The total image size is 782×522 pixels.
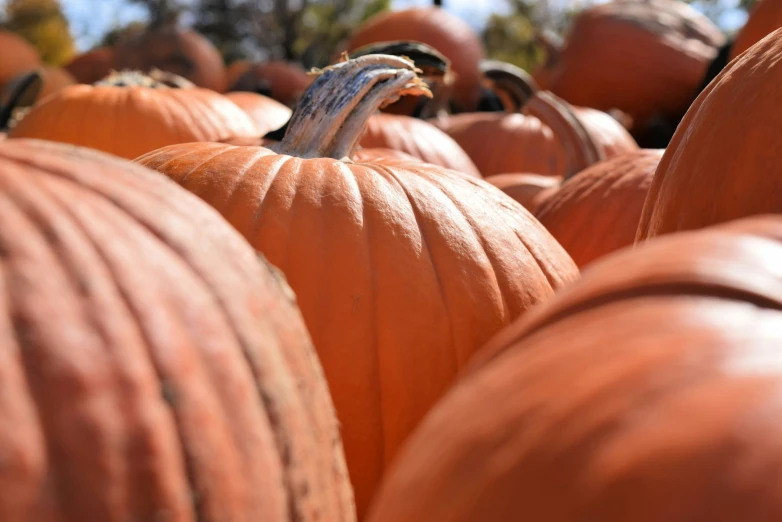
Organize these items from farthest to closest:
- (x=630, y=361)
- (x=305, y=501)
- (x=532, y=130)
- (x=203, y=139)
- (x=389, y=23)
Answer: (x=389, y=23)
(x=532, y=130)
(x=203, y=139)
(x=305, y=501)
(x=630, y=361)

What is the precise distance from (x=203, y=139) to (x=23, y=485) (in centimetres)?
244

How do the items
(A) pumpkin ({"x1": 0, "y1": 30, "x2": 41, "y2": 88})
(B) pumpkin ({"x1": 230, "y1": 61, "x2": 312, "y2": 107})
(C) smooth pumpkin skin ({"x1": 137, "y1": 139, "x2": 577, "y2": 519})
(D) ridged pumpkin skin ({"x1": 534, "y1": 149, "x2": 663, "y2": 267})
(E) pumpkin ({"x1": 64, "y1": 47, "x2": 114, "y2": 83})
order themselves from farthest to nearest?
1. (E) pumpkin ({"x1": 64, "y1": 47, "x2": 114, "y2": 83})
2. (A) pumpkin ({"x1": 0, "y1": 30, "x2": 41, "y2": 88})
3. (B) pumpkin ({"x1": 230, "y1": 61, "x2": 312, "y2": 107})
4. (D) ridged pumpkin skin ({"x1": 534, "y1": 149, "x2": 663, "y2": 267})
5. (C) smooth pumpkin skin ({"x1": 137, "y1": 139, "x2": 577, "y2": 519})

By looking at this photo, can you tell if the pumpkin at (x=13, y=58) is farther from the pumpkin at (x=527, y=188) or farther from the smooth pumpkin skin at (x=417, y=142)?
the pumpkin at (x=527, y=188)

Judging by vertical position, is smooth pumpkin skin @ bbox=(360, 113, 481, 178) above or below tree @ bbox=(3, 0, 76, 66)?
above

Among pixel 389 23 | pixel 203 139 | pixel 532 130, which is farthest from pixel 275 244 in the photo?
pixel 389 23

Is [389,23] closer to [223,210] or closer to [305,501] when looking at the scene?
[223,210]

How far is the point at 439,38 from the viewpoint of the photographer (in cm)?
748

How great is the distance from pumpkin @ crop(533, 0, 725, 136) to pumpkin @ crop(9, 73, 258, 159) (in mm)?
3596

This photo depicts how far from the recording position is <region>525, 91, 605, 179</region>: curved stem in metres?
3.36

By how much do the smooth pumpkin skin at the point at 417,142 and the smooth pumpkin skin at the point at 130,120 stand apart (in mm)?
549

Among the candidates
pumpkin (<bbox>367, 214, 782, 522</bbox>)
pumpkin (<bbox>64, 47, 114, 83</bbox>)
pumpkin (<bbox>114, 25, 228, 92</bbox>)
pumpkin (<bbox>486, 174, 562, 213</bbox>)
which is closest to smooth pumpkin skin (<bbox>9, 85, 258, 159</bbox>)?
pumpkin (<bbox>486, 174, 562, 213</bbox>)

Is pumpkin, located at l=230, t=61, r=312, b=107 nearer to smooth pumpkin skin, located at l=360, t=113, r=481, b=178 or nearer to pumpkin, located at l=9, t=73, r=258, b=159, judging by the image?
smooth pumpkin skin, located at l=360, t=113, r=481, b=178

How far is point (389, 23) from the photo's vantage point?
7457 mm

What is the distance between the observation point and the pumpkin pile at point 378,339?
0.82 metres
